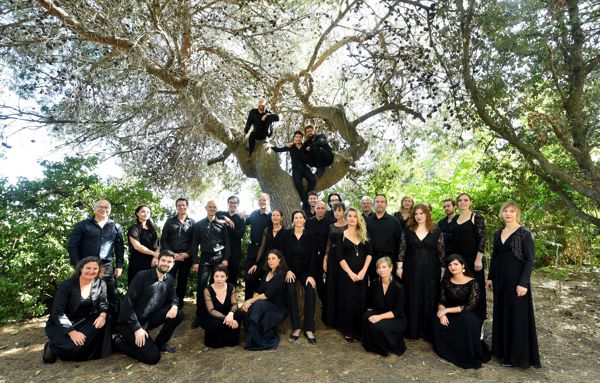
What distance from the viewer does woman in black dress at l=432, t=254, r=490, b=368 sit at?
170 inches

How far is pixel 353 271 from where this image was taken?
4980mm

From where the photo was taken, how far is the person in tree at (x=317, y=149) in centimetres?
695

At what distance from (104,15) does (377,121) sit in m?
6.32

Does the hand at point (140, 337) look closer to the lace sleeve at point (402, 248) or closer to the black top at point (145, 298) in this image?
the black top at point (145, 298)

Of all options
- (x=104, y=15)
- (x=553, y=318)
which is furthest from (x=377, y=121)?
(x=104, y=15)

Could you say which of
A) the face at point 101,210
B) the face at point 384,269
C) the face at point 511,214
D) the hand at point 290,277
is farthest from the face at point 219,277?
the face at point 511,214

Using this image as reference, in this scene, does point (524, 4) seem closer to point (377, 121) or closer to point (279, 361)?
point (377, 121)

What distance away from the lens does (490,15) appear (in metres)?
5.41

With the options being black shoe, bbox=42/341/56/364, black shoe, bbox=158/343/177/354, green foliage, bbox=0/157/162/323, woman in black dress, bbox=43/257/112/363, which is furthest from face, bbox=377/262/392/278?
green foliage, bbox=0/157/162/323

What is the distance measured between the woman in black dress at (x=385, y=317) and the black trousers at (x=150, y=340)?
241 centimetres

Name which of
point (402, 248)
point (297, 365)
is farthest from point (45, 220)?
point (402, 248)

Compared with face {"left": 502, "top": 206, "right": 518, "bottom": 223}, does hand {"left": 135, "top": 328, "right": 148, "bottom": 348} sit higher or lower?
lower

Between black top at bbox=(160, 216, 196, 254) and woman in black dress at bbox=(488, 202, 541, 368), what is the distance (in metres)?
4.29

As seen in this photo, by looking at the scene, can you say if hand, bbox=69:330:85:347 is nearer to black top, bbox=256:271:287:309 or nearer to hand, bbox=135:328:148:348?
hand, bbox=135:328:148:348
